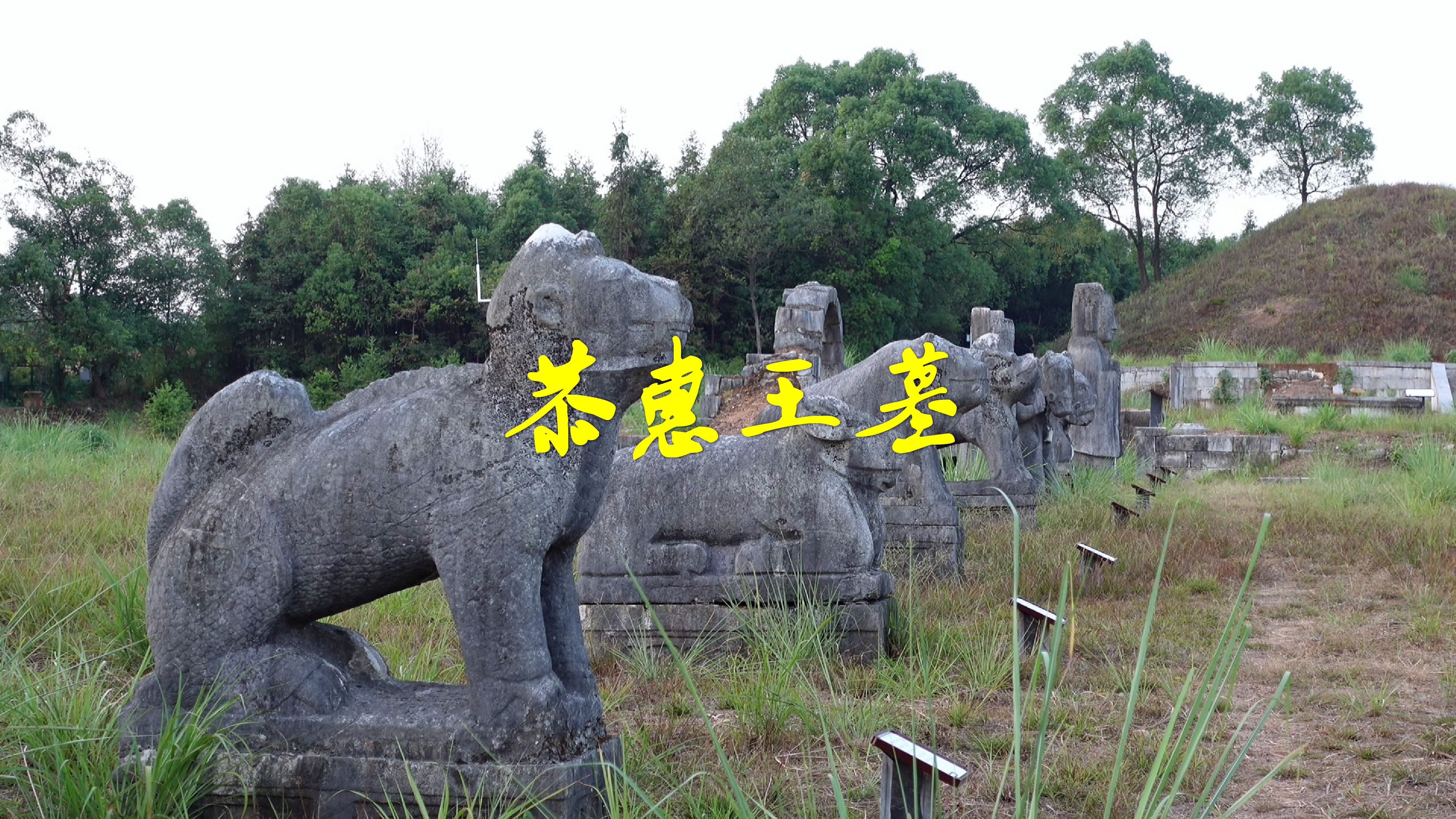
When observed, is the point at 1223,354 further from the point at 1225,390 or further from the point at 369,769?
the point at 369,769

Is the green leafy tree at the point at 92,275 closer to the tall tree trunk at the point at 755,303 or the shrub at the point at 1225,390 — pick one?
the tall tree trunk at the point at 755,303

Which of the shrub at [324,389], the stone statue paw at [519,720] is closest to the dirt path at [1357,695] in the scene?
the stone statue paw at [519,720]

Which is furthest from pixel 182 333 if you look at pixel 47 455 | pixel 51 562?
pixel 51 562

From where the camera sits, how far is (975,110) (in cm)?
2897

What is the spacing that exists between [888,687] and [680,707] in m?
0.74

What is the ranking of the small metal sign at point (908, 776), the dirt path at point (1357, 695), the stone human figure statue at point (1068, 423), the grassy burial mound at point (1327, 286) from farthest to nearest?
the grassy burial mound at point (1327, 286)
the stone human figure statue at point (1068, 423)
the dirt path at point (1357, 695)
the small metal sign at point (908, 776)

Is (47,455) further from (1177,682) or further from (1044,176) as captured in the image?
(1044,176)

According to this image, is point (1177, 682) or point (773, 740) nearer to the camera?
point (773, 740)

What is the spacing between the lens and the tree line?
18.2m

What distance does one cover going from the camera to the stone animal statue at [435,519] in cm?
259

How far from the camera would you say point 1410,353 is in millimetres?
21516

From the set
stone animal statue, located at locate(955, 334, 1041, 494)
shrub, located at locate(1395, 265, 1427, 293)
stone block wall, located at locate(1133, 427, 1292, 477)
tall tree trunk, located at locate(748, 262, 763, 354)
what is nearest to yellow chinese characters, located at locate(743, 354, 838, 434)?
stone animal statue, located at locate(955, 334, 1041, 494)

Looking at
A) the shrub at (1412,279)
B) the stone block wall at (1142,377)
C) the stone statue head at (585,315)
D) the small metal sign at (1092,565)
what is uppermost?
the shrub at (1412,279)

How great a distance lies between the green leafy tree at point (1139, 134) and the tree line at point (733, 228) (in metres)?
0.06
